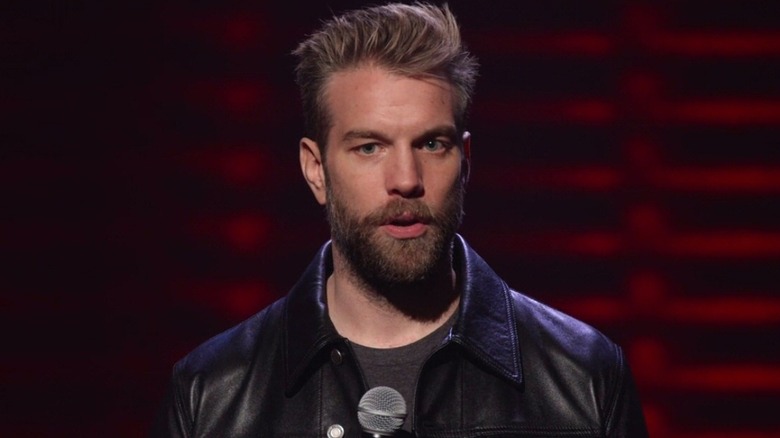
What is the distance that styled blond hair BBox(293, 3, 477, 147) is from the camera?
8.64ft

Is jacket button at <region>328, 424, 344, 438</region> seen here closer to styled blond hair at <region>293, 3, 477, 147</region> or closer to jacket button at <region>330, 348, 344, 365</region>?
jacket button at <region>330, 348, 344, 365</region>

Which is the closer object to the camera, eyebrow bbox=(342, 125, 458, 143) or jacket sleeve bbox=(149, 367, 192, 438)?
eyebrow bbox=(342, 125, 458, 143)

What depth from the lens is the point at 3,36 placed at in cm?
382

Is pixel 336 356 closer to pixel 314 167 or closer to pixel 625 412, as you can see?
pixel 314 167

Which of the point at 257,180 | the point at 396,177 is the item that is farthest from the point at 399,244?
the point at 257,180

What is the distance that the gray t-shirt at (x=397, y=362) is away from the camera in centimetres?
256

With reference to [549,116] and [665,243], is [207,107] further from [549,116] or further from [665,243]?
[665,243]

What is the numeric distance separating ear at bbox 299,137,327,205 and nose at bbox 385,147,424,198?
0.29m

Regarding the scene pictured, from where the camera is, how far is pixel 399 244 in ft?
8.31

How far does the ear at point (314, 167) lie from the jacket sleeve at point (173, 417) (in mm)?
574

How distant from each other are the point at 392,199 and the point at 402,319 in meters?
0.30

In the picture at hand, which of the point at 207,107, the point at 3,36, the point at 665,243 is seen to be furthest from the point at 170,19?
the point at 665,243

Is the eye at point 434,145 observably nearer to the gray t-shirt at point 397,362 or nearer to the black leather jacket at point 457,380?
the black leather jacket at point 457,380

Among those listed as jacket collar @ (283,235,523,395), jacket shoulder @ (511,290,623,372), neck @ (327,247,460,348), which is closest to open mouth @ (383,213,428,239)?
neck @ (327,247,460,348)
